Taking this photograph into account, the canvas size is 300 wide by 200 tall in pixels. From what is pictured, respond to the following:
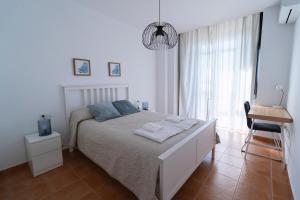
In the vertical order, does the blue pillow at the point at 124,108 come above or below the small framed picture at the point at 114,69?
below

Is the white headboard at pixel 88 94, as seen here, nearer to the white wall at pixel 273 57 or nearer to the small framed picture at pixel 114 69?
the small framed picture at pixel 114 69

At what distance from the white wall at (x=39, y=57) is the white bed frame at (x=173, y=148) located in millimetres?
172

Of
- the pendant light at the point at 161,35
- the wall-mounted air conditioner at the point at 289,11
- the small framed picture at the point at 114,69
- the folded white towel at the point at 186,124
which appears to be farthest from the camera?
the small framed picture at the point at 114,69

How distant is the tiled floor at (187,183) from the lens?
1663mm

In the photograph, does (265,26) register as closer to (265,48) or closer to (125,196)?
(265,48)

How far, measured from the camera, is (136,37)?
12.6ft

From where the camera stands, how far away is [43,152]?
6.66 feet

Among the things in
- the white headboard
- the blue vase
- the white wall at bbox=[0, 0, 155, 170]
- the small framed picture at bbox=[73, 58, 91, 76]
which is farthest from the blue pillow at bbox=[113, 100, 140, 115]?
the blue vase

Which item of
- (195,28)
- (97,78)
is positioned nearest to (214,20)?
(195,28)

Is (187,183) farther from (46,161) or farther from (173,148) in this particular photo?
(46,161)

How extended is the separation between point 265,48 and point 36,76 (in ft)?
13.5

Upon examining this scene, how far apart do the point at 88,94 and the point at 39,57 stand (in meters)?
0.96

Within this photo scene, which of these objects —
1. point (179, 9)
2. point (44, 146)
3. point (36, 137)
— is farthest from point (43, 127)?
point (179, 9)

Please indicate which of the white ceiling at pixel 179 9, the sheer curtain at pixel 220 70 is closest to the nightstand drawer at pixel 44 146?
the white ceiling at pixel 179 9
